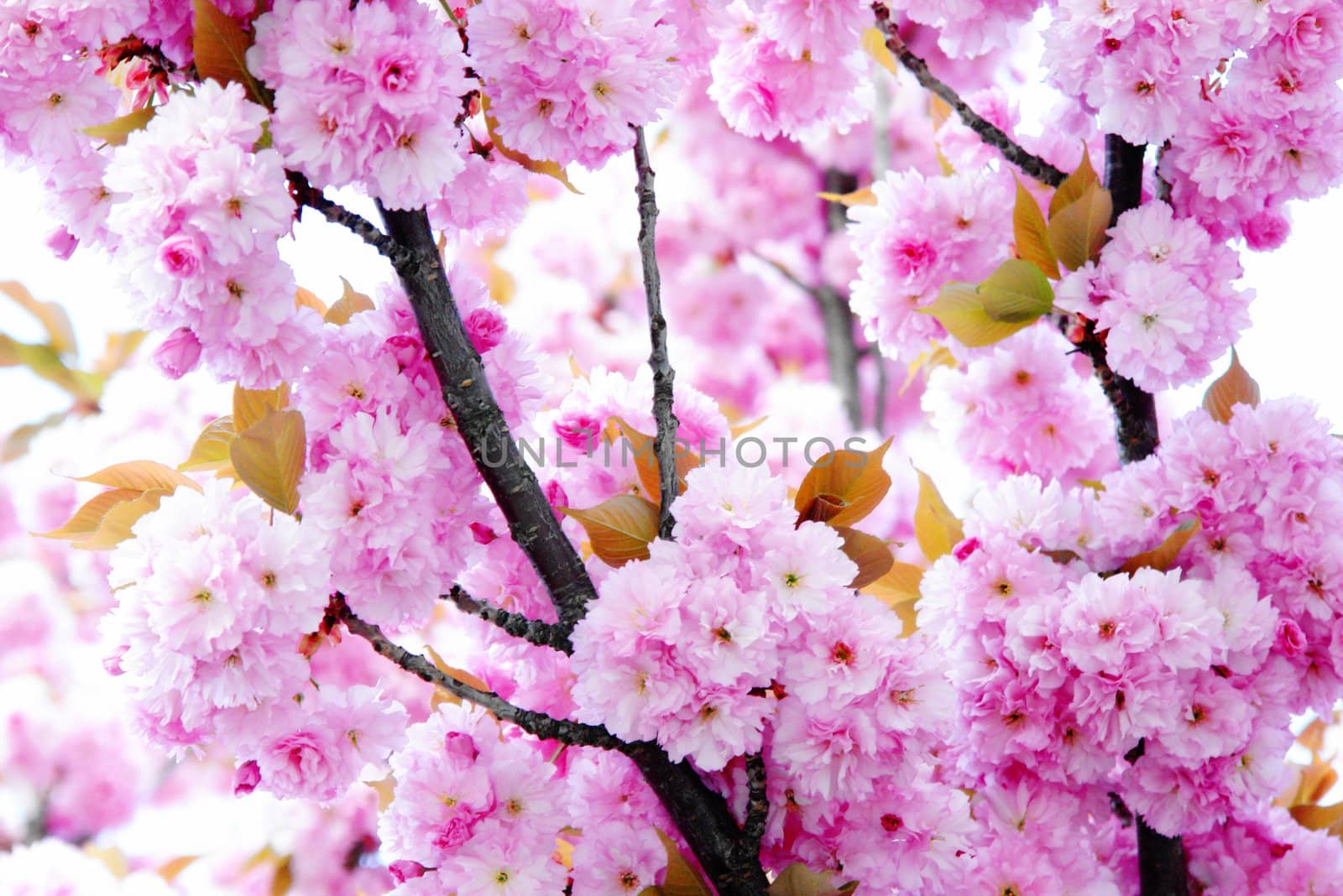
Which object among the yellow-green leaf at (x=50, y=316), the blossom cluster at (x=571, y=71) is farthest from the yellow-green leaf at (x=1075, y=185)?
the yellow-green leaf at (x=50, y=316)

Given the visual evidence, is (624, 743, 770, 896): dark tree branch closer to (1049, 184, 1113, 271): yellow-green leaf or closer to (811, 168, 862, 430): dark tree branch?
(1049, 184, 1113, 271): yellow-green leaf

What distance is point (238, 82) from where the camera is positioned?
853 mm

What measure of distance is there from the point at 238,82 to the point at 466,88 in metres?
0.17

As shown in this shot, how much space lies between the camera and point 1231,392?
3.99 feet

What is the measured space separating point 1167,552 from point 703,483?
19.4 inches

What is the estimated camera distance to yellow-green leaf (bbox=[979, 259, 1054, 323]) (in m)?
1.18

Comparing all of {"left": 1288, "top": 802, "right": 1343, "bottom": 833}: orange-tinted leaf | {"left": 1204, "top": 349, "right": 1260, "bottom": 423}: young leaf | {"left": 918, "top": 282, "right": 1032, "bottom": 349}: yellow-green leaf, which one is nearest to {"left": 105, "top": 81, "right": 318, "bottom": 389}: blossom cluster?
{"left": 918, "top": 282, "right": 1032, "bottom": 349}: yellow-green leaf

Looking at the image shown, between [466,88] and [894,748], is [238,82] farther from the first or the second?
[894,748]

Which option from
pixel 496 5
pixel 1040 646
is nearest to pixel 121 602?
pixel 496 5

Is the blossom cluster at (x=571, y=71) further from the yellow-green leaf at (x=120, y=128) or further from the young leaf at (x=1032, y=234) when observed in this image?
the young leaf at (x=1032, y=234)

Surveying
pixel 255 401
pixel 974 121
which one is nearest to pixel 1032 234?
pixel 974 121

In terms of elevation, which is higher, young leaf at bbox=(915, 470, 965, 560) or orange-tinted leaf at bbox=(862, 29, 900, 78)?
orange-tinted leaf at bbox=(862, 29, 900, 78)

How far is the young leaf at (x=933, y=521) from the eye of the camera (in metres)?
1.32

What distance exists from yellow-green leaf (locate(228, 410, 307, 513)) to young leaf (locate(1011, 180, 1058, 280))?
80 centimetres
